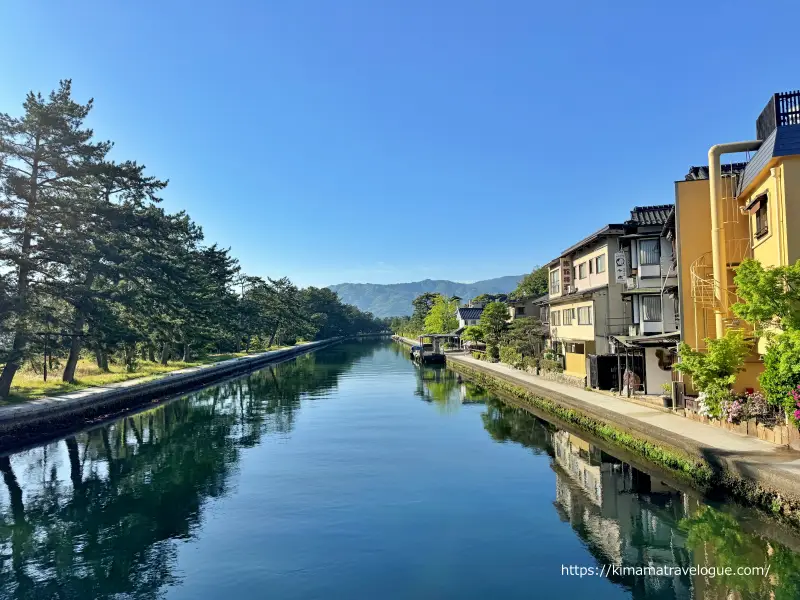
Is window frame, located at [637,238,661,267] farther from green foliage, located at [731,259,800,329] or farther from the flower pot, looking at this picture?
the flower pot

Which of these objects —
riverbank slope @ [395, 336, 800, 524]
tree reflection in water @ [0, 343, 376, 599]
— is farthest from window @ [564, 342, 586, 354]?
tree reflection in water @ [0, 343, 376, 599]

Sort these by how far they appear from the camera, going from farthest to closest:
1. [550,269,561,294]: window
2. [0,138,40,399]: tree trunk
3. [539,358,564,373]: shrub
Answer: [550,269,561,294]: window
[539,358,564,373]: shrub
[0,138,40,399]: tree trunk

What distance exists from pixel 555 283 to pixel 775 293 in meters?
23.5

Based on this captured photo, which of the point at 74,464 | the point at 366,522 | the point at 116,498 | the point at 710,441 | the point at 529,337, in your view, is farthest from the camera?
the point at 529,337

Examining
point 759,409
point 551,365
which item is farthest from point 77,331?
point 759,409

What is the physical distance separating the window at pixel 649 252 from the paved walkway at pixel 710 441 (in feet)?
20.4

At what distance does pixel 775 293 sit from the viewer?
1227 cm

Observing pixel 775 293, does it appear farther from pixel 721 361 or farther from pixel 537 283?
pixel 537 283

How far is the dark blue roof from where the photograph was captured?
13680 millimetres

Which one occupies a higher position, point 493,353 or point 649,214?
point 649,214

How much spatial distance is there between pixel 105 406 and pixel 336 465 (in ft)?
50.2

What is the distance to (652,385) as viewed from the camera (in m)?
21.7

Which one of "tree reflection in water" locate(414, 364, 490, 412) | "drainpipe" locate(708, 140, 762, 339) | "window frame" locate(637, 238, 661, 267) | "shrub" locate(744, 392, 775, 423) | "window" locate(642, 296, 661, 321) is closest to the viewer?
"shrub" locate(744, 392, 775, 423)

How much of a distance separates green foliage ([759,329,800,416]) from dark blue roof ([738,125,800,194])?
4993 mm
